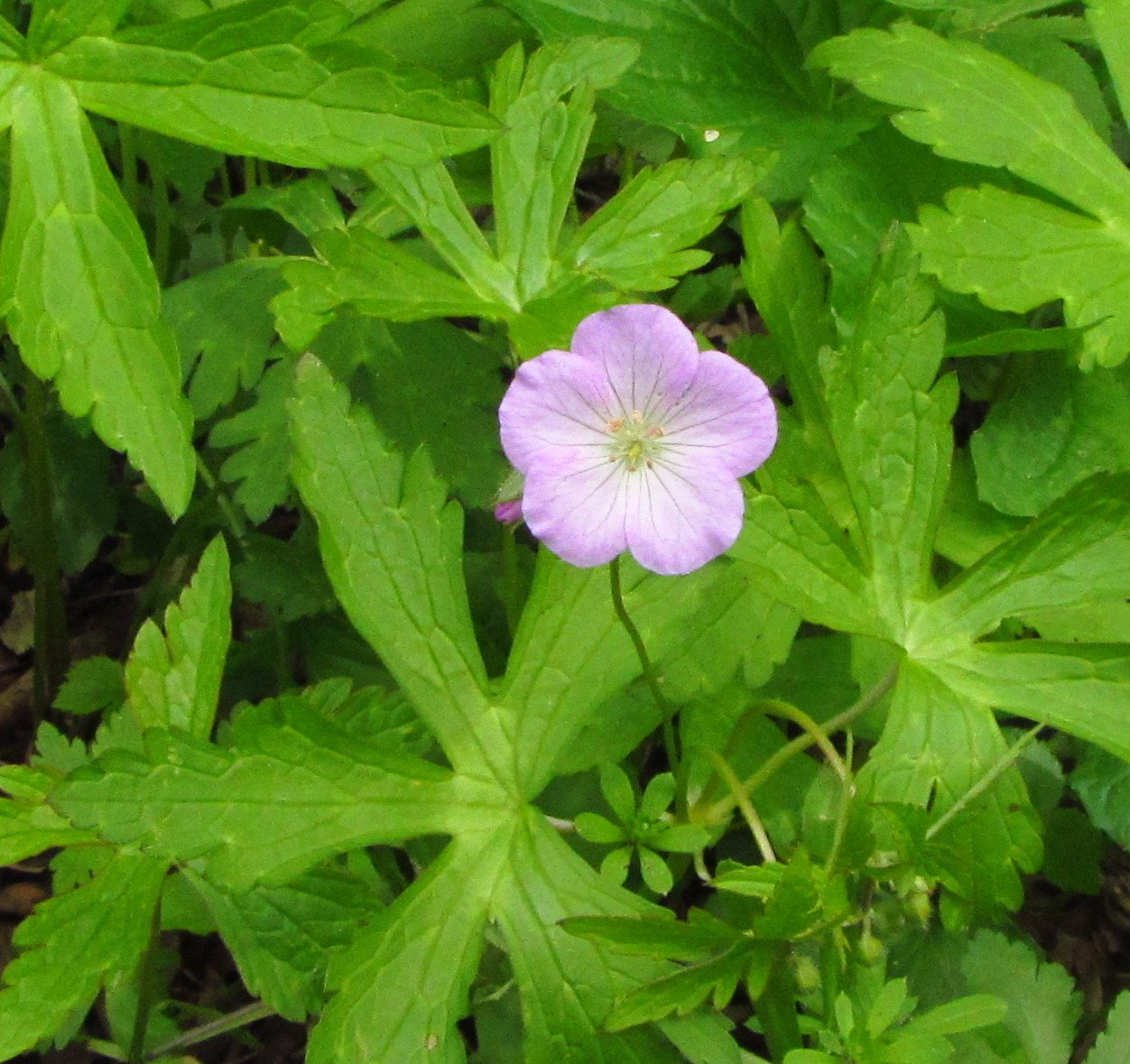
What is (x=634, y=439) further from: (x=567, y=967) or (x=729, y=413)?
(x=567, y=967)

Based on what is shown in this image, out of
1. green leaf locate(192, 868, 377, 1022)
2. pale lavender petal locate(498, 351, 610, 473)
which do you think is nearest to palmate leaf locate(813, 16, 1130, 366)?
pale lavender petal locate(498, 351, 610, 473)

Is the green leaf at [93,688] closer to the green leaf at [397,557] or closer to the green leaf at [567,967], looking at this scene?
the green leaf at [397,557]

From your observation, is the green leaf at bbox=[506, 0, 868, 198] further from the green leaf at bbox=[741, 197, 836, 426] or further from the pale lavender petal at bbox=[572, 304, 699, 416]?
the pale lavender petal at bbox=[572, 304, 699, 416]

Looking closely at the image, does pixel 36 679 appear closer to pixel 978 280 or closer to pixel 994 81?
pixel 978 280

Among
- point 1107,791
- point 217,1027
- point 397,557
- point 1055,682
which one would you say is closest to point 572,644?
point 397,557

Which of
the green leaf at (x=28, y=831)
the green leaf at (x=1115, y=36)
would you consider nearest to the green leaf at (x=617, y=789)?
the green leaf at (x=28, y=831)
